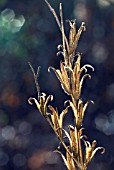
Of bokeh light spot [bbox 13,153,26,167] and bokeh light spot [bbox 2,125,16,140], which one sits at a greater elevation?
bokeh light spot [bbox 2,125,16,140]

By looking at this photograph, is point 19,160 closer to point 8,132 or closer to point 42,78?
point 8,132

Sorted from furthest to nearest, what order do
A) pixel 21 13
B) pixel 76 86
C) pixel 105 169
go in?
1. pixel 21 13
2. pixel 105 169
3. pixel 76 86

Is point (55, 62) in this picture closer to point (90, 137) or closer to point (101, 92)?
point (101, 92)

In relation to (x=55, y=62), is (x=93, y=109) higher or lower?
lower

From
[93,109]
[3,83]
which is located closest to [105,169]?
[93,109]

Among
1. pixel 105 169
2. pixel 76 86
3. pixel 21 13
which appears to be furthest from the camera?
pixel 21 13

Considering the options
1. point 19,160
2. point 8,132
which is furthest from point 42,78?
point 19,160

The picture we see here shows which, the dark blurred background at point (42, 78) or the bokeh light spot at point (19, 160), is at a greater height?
the dark blurred background at point (42, 78)

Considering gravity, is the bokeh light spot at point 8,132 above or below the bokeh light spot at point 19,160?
above
